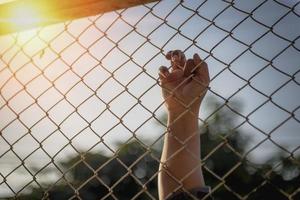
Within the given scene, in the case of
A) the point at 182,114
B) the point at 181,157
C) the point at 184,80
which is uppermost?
the point at 184,80

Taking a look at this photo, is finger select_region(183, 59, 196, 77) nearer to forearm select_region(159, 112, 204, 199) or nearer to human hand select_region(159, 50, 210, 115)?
human hand select_region(159, 50, 210, 115)

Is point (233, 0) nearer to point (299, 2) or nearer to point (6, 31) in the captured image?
point (299, 2)

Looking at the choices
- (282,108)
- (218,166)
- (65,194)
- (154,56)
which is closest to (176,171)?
(154,56)

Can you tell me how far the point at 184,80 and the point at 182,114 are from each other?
7.8 inches

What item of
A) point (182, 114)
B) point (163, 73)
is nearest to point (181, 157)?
point (182, 114)

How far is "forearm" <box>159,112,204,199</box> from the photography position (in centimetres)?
228

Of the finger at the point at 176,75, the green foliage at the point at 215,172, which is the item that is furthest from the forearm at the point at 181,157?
the green foliage at the point at 215,172

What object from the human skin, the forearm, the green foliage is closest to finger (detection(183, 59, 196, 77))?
the human skin

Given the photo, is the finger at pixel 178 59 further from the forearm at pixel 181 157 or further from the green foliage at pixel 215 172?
the green foliage at pixel 215 172

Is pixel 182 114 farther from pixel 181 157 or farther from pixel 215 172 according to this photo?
pixel 215 172

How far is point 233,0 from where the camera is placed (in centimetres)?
205

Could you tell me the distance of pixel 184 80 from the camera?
222 centimetres

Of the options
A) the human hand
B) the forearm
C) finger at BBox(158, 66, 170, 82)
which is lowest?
the forearm

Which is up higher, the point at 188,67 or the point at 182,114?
the point at 188,67
